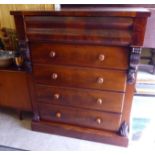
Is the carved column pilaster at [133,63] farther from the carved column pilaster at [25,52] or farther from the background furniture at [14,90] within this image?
the background furniture at [14,90]

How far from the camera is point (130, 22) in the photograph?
1.12 m

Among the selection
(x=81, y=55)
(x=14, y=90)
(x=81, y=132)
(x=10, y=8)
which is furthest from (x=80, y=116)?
(x=10, y=8)

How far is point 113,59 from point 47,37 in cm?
50

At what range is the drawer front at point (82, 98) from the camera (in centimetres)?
143

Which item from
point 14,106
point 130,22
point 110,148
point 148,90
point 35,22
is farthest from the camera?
point 148,90

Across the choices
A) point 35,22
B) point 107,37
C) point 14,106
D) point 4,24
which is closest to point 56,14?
point 35,22

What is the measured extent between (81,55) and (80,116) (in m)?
0.59

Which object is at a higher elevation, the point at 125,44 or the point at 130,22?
the point at 130,22

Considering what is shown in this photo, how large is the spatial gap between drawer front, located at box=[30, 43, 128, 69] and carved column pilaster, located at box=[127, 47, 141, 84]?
4cm

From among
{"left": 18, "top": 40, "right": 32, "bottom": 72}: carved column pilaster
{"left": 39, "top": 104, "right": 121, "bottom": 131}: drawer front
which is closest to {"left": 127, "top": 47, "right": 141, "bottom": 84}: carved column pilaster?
{"left": 39, "top": 104, "right": 121, "bottom": 131}: drawer front

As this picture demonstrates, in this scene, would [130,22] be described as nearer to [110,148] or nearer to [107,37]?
[107,37]

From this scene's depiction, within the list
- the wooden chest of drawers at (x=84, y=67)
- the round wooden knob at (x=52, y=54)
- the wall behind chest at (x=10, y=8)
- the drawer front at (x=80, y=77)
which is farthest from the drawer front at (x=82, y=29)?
the wall behind chest at (x=10, y=8)

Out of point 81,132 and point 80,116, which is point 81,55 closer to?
point 80,116

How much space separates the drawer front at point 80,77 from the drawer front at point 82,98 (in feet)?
0.18
